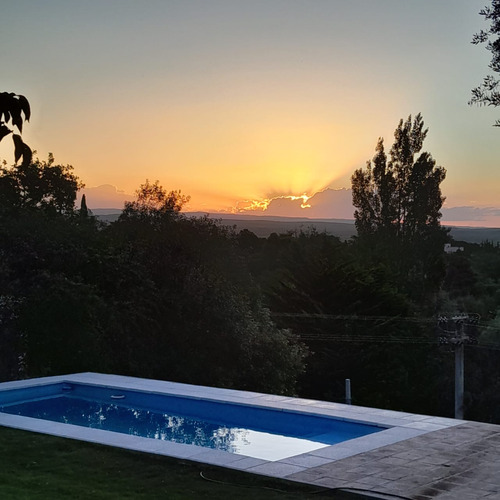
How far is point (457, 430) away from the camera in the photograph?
7465mm

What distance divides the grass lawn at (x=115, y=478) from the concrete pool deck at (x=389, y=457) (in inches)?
6.8

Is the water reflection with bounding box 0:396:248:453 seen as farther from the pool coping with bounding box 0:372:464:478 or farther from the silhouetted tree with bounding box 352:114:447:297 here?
the silhouetted tree with bounding box 352:114:447:297

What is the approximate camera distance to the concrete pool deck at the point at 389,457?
5305 mm

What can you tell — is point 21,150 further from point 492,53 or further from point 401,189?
point 401,189

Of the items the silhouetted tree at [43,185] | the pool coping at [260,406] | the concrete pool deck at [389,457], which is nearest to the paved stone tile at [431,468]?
the concrete pool deck at [389,457]

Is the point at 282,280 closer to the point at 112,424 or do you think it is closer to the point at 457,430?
the point at 112,424

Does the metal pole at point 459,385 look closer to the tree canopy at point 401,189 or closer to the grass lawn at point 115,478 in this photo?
the tree canopy at point 401,189

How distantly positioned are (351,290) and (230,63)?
44.9ft

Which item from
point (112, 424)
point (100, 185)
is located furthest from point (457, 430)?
point (100, 185)

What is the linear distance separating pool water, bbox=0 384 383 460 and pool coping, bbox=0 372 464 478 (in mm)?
115

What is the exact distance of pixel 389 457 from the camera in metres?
6.25

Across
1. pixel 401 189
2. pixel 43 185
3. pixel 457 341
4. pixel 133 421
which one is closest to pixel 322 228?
pixel 401 189

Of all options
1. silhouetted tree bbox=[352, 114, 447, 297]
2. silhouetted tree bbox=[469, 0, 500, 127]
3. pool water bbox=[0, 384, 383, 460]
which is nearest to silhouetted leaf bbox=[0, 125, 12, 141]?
silhouetted tree bbox=[469, 0, 500, 127]

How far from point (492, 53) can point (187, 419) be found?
683cm
